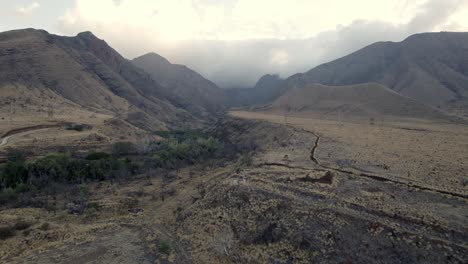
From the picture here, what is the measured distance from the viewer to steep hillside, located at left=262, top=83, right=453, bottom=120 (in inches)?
3780

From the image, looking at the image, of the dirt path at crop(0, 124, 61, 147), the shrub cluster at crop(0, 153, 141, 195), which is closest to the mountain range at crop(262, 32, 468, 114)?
the shrub cluster at crop(0, 153, 141, 195)

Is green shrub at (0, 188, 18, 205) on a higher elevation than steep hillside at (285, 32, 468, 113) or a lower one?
lower

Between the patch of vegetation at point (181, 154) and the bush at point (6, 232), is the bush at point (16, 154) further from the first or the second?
the bush at point (6, 232)

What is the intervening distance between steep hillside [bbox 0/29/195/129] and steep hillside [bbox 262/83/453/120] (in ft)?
170

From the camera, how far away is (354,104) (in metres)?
115

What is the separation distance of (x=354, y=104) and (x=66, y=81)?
98508 mm

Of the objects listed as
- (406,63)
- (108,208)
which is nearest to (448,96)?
(406,63)

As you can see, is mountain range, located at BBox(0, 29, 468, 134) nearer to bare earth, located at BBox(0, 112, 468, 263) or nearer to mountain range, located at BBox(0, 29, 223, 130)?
mountain range, located at BBox(0, 29, 223, 130)

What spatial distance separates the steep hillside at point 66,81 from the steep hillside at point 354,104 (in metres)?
51.7

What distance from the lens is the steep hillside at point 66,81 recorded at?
9633cm

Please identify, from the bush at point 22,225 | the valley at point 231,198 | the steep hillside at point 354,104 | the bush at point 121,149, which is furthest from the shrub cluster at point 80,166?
the steep hillside at point 354,104

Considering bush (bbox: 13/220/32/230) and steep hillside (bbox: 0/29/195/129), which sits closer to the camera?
bush (bbox: 13/220/32/230)

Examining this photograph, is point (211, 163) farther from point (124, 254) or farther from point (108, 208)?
point (124, 254)

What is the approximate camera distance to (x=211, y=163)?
1891 inches
